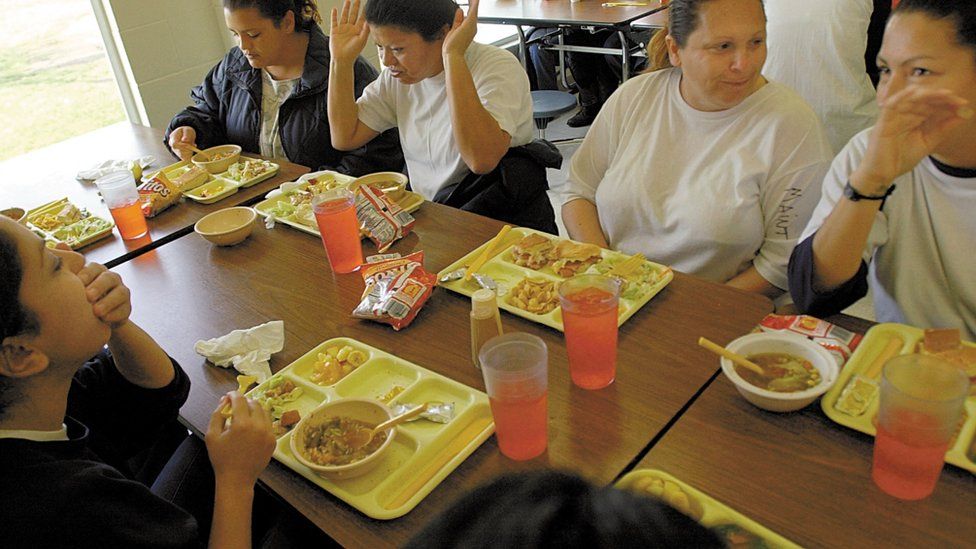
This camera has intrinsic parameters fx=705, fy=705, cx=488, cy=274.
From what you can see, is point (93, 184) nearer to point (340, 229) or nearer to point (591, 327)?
point (340, 229)

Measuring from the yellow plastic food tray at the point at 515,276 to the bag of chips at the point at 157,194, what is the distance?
1.03 meters

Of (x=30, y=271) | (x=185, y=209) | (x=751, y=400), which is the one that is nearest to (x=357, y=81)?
(x=185, y=209)

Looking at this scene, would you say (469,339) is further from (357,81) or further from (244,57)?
(244,57)

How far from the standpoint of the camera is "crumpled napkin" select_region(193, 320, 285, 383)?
1.33 metres

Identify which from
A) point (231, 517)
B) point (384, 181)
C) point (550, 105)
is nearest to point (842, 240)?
point (231, 517)

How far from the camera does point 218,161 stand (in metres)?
2.37

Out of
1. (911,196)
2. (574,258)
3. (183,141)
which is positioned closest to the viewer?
(911,196)

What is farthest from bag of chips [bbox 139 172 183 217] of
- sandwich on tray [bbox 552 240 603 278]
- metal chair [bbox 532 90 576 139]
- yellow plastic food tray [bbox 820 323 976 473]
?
metal chair [bbox 532 90 576 139]

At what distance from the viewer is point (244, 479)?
106 centimetres

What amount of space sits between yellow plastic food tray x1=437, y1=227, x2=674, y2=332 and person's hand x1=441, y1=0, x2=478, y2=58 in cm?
59

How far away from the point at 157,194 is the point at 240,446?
1308 mm

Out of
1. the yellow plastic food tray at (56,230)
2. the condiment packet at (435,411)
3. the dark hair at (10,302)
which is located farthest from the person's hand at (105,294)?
the yellow plastic food tray at (56,230)

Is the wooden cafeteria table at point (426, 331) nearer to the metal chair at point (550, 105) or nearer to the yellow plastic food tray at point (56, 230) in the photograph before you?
the yellow plastic food tray at point (56, 230)

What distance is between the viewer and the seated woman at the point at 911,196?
1161 mm
